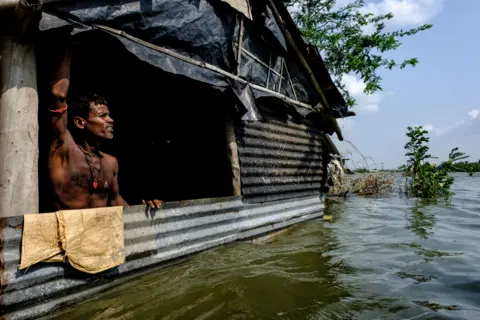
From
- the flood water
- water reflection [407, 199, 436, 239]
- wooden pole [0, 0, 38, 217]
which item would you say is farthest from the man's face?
water reflection [407, 199, 436, 239]

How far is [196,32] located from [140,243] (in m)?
2.76

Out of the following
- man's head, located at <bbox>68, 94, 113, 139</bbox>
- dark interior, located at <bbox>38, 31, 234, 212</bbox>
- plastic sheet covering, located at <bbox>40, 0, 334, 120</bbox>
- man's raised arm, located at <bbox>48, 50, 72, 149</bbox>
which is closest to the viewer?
man's raised arm, located at <bbox>48, 50, 72, 149</bbox>

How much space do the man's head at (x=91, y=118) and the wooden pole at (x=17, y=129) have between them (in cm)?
69

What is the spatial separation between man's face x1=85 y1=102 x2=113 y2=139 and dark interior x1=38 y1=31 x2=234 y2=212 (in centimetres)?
67

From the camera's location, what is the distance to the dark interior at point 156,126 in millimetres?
4445

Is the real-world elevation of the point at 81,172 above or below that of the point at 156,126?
below

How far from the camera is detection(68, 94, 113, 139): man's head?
348 cm

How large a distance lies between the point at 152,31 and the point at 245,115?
5.80ft

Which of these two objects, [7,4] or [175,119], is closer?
[7,4]

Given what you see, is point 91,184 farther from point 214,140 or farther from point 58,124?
point 214,140

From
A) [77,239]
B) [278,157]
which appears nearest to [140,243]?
[77,239]

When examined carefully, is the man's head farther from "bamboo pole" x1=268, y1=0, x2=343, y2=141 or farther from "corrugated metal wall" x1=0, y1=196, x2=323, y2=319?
"bamboo pole" x1=268, y1=0, x2=343, y2=141

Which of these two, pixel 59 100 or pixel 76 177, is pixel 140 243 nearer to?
pixel 76 177

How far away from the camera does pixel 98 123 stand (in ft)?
11.4
